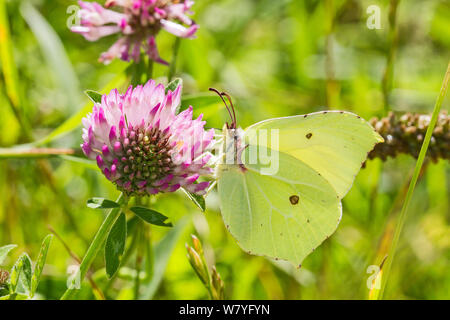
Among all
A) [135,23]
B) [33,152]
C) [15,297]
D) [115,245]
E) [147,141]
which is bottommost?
[15,297]

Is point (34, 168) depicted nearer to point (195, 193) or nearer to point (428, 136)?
point (195, 193)

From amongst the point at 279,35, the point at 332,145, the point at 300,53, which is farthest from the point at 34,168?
the point at 279,35

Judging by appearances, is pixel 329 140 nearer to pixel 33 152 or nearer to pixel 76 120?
pixel 76 120

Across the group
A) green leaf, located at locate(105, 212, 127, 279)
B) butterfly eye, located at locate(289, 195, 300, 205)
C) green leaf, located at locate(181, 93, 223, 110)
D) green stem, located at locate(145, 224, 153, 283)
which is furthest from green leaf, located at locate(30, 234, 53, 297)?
butterfly eye, located at locate(289, 195, 300, 205)

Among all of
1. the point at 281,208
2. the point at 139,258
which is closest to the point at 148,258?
the point at 139,258

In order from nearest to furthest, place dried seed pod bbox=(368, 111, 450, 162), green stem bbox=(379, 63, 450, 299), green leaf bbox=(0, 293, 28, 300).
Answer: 1. green leaf bbox=(0, 293, 28, 300)
2. green stem bbox=(379, 63, 450, 299)
3. dried seed pod bbox=(368, 111, 450, 162)

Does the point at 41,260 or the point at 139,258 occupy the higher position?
the point at 41,260

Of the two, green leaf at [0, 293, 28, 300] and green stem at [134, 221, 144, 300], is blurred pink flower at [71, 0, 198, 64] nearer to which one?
green stem at [134, 221, 144, 300]
